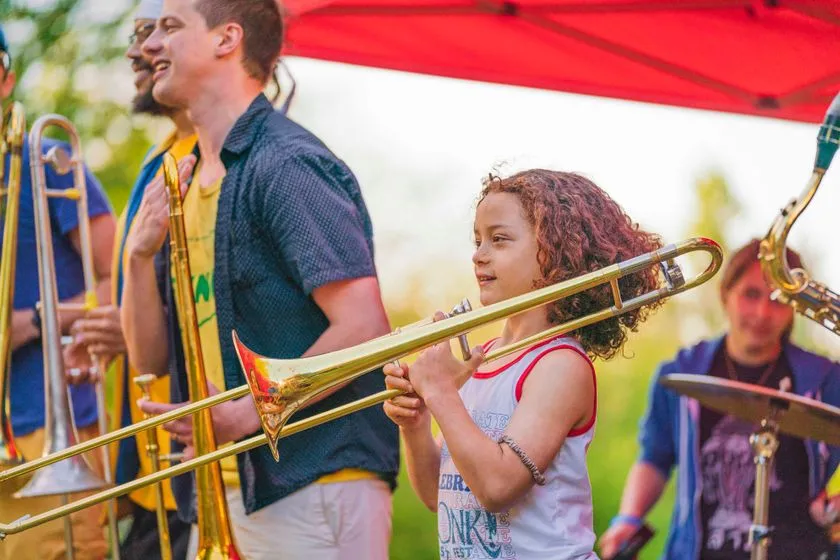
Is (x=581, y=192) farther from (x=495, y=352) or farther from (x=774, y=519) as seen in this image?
(x=774, y=519)

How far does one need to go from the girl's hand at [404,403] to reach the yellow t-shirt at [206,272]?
0.75 m

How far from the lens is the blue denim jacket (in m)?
4.23

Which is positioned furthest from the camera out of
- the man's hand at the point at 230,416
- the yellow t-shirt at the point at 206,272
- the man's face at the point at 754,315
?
the man's face at the point at 754,315

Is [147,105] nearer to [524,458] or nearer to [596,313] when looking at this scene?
[596,313]

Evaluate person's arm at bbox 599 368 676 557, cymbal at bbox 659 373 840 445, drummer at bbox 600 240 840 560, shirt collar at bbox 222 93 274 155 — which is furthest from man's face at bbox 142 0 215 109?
person's arm at bbox 599 368 676 557

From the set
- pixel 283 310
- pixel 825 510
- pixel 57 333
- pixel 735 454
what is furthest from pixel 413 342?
pixel 735 454

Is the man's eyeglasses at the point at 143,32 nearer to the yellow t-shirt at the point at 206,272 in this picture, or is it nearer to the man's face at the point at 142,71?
the man's face at the point at 142,71

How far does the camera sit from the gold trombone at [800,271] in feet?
8.61

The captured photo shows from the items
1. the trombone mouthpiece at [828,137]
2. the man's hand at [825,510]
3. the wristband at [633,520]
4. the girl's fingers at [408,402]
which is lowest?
the man's hand at [825,510]

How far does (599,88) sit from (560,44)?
26cm

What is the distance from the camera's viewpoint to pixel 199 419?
281 cm

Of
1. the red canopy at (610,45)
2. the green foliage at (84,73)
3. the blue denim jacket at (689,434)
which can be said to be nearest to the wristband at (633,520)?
the blue denim jacket at (689,434)

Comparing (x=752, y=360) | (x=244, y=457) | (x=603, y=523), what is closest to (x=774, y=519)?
(x=752, y=360)

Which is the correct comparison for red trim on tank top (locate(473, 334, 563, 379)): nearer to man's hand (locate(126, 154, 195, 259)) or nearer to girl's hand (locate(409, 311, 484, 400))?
girl's hand (locate(409, 311, 484, 400))
